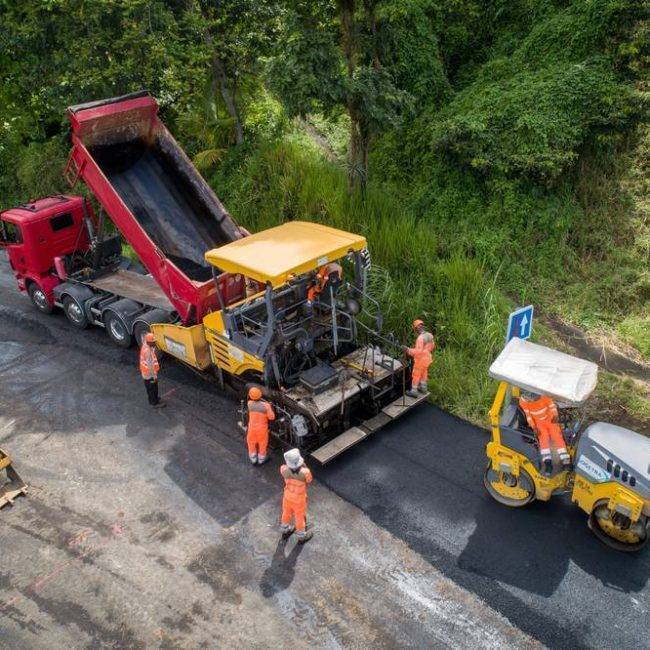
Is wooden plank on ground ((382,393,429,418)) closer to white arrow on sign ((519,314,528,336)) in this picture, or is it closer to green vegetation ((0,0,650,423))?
green vegetation ((0,0,650,423))

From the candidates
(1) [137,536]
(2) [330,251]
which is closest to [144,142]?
(2) [330,251]

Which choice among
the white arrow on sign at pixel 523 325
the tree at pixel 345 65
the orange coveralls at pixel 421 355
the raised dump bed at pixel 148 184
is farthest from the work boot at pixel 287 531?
the tree at pixel 345 65

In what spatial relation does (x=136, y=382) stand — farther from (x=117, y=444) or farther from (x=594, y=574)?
(x=594, y=574)

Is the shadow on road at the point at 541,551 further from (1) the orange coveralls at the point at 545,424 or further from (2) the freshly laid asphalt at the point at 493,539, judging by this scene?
(1) the orange coveralls at the point at 545,424

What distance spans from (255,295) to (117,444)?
8.99ft

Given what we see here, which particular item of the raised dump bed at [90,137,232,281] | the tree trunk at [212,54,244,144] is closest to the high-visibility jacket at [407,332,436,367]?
the raised dump bed at [90,137,232,281]

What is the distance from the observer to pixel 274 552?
599cm

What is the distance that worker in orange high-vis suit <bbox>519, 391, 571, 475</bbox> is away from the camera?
5777mm

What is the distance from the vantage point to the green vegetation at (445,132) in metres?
9.58

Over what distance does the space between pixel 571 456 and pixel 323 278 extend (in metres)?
3.58

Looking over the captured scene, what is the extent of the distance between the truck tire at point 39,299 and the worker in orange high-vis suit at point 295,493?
7.39 m

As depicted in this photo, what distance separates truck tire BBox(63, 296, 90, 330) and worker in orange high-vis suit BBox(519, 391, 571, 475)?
25.8 ft

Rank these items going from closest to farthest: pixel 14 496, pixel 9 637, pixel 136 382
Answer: pixel 9 637 → pixel 14 496 → pixel 136 382

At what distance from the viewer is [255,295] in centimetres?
786
